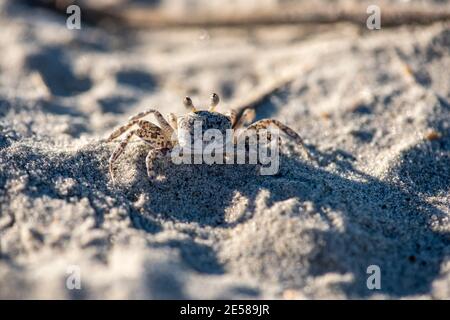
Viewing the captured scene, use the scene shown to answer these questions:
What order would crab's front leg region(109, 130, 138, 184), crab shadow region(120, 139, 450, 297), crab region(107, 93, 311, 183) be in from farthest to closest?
crab region(107, 93, 311, 183) < crab's front leg region(109, 130, 138, 184) < crab shadow region(120, 139, 450, 297)

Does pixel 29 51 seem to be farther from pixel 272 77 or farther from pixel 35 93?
pixel 272 77

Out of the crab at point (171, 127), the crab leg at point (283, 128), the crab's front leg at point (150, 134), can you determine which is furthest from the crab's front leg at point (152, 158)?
the crab leg at point (283, 128)

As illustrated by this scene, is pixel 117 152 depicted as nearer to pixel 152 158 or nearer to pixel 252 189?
pixel 152 158

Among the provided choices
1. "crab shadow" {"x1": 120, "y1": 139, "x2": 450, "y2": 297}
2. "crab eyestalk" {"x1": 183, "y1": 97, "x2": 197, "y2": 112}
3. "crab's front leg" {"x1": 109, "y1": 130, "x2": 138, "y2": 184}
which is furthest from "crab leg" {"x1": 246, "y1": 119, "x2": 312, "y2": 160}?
"crab's front leg" {"x1": 109, "y1": 130, "x2": 138, "y2": 184}

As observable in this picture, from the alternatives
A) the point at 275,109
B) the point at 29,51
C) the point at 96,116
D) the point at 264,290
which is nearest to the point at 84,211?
the point at 264,290

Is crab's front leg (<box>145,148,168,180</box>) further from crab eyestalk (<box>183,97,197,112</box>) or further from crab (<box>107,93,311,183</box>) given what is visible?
crab eyestalk (<box>183,97,197,112</box>)

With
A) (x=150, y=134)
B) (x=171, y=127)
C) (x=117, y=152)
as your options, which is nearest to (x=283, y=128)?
(x=171, y=127)

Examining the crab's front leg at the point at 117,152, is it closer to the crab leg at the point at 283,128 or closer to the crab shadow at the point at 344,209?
the crab shadow at the point at 344,209
